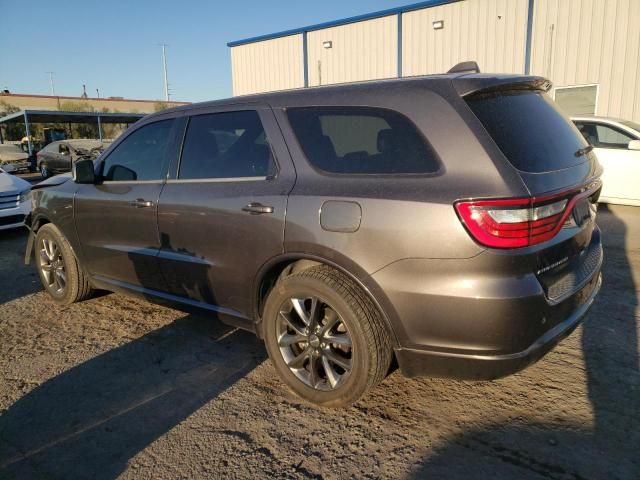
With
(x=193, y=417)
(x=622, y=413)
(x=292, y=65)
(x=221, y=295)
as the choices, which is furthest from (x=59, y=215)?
(x=292, y=65)

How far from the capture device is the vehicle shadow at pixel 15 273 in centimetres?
514

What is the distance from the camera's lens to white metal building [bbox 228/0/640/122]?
11523 mm

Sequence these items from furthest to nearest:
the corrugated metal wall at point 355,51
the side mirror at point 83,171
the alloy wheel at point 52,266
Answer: the corrugated metal wall at point 355,51
the alloy wheel at point 52,266
the side mirror at point 83,171

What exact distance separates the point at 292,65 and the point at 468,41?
6.63m

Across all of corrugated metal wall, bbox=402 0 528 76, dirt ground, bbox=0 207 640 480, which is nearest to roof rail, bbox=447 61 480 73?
dirt ground, bbox=0 207 640 480

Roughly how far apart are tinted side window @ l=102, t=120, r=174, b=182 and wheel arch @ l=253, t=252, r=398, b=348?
1264 millimetres

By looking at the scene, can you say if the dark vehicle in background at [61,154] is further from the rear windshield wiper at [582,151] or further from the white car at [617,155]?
the rear windshield wiper at [582,151]

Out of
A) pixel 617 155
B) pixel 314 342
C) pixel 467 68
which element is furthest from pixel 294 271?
pixel 617 155

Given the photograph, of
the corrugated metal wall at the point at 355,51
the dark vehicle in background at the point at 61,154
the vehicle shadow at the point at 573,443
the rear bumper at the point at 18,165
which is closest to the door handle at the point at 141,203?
the vehicle shadow at the point at 573,443

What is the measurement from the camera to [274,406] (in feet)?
9.31

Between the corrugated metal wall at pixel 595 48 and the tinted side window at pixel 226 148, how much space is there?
38.4 ft

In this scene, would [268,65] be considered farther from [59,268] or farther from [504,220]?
[504,220]

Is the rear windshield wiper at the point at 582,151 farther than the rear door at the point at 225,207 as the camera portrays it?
No

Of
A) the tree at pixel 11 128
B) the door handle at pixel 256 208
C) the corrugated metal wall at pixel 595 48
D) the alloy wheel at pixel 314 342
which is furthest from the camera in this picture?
the tree at pixel 11 128
